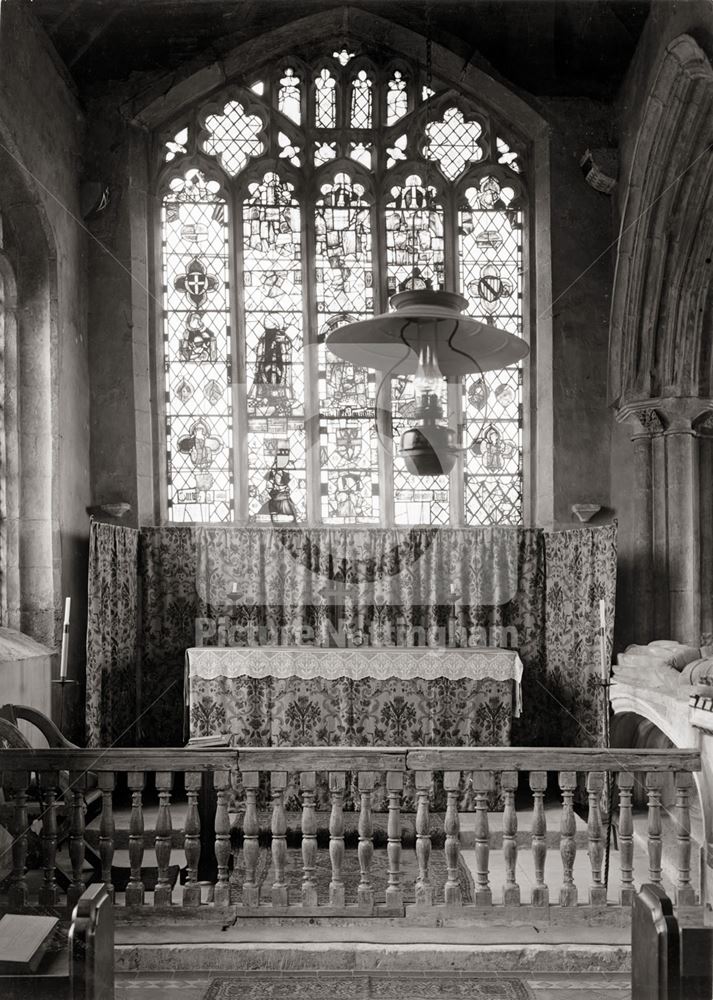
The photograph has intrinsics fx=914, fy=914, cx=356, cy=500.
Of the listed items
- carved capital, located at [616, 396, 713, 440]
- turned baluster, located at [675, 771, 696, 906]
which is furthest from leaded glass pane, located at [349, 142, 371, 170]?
turned baluster, located at [675, 771, 696, 906]

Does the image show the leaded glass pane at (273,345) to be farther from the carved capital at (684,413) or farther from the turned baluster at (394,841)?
the carved capital at (684,413)

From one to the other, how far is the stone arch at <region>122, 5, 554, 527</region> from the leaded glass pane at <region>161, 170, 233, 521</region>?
0.86 feet

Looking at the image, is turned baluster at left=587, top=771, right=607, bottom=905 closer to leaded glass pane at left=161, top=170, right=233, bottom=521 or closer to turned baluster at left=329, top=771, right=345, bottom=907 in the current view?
turned baluster at left=329, top=771, right=345, bottom=907

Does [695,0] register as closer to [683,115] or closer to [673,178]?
[683,115]

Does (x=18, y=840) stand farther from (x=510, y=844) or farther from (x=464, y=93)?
Answer: (x=464, y=93)

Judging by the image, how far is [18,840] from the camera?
4.07 metres

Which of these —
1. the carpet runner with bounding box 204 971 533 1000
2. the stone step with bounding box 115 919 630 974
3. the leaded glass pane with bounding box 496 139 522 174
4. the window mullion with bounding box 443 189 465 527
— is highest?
the leaded glass pane with bounding box 496 139 522 174

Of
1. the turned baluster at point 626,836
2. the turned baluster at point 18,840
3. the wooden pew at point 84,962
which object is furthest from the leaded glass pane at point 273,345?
the wooden pew at point 84,962

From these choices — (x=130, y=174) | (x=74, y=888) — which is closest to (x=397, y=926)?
(x=74, y=888)

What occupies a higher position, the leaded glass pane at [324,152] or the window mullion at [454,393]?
the leaded glass pane at [324,152]

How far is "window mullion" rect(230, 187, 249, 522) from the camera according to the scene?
5383 millimetres

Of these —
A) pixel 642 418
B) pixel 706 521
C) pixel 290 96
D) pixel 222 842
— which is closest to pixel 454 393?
pixel 222 842

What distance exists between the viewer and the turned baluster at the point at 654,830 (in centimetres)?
408

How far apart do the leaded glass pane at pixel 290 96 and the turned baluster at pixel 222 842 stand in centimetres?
407
